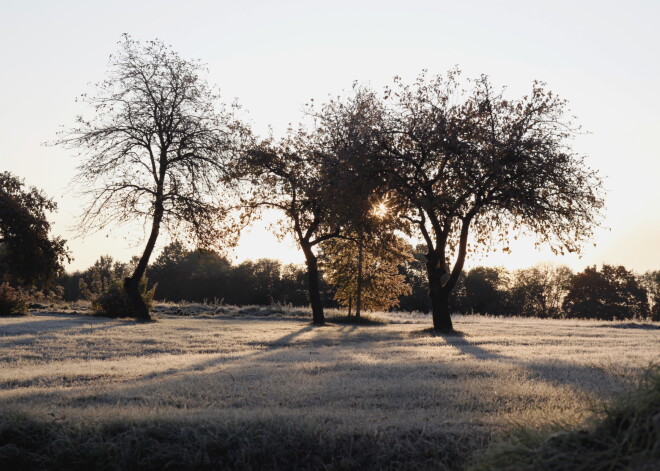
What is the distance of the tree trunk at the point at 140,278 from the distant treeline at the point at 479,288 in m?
29.5

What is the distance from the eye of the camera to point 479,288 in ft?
199

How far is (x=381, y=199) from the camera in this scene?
22.1m

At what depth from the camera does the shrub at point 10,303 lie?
26.6 metres

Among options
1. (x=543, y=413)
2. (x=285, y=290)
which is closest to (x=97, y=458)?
(x=543, y=413)

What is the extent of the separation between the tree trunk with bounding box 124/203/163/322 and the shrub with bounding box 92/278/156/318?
57 cm

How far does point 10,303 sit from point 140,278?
6078 mm

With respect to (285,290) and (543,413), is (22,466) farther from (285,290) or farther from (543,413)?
(285,290)

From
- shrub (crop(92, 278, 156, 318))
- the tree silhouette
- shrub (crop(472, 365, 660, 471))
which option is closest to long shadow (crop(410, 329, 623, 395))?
shrub (crop(472, 365, 660, 471))

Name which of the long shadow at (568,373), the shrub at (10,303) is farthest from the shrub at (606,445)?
the shrub at (10,303)

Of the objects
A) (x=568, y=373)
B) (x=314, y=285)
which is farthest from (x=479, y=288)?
(x=568, y=373)

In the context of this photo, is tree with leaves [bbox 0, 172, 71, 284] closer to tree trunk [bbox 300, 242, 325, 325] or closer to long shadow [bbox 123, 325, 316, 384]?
tree trunk [bbox 300, 242, 325, 325]

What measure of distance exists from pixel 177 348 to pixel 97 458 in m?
10.0

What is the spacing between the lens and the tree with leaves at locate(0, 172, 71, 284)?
29.5 meters

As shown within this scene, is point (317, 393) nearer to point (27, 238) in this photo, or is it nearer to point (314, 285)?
point (314, 285)
